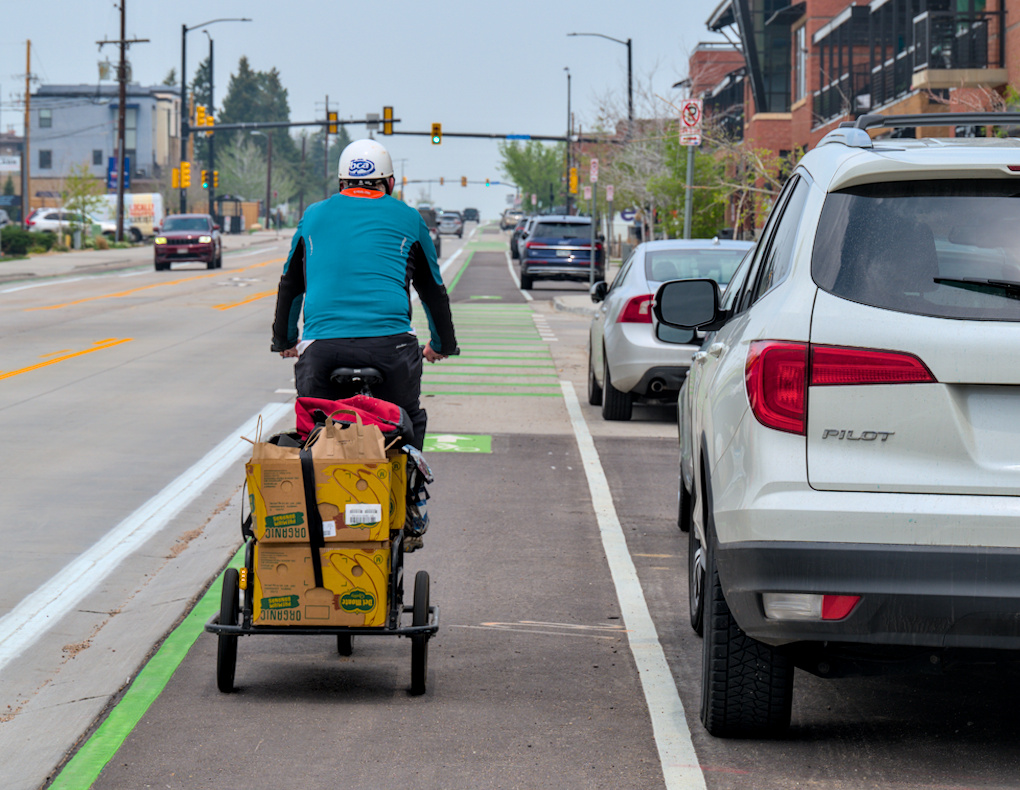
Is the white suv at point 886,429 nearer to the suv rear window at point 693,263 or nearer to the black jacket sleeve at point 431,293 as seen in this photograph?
the black jacket sleeve at point 431,293

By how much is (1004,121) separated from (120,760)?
3417mm

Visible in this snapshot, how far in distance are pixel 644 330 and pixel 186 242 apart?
35.0 meters

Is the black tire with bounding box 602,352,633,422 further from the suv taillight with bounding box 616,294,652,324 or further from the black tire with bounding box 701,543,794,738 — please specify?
the black tire with bounding box 701,543,794,738

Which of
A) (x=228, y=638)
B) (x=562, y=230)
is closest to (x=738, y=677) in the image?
(x=228, y=638)

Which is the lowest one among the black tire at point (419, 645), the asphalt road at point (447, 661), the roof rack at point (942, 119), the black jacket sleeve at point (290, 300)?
the asphalt road at point (447, 661)

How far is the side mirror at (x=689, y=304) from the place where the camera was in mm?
5488

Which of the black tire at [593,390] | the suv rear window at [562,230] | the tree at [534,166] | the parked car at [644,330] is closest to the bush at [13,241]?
the suv rear window at [562,230]

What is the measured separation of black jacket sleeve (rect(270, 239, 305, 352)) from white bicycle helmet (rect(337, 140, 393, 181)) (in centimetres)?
33

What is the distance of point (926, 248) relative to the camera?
12.9ft

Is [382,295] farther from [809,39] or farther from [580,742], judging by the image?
[809,39]

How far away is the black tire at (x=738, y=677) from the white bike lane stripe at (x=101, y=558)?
2.79 meters

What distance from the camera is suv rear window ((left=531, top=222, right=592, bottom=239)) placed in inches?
1430

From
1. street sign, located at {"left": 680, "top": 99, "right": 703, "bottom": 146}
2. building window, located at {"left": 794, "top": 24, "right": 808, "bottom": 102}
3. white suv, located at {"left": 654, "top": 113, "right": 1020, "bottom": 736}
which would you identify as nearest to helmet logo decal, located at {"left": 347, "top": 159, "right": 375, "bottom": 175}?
white suv, located at {"left": 654, "top": 113, "right": 1020, "bottom": 736}

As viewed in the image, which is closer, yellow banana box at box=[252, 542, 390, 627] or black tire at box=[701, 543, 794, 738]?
black tire at box=[701, 543, 794, 738]
